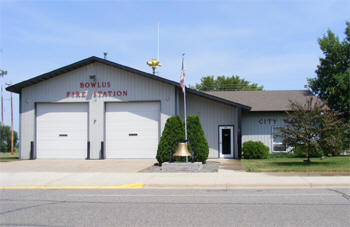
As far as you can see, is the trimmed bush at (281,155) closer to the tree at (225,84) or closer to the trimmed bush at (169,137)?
the trimmed bush at (169,137)

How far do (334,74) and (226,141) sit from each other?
36.2 feet

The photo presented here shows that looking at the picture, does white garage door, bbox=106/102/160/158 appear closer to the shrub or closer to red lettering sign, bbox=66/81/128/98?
red lettering sign, bbox=66/81/128/98

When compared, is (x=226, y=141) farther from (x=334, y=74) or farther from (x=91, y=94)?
(x=334, y=74)

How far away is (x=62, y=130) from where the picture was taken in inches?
968

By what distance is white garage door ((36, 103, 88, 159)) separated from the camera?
24391 mm

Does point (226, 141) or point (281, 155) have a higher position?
point (226, 141)

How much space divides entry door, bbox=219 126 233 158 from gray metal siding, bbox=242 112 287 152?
1633 millimetres

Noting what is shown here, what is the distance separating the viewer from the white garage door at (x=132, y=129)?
24.0 metres
